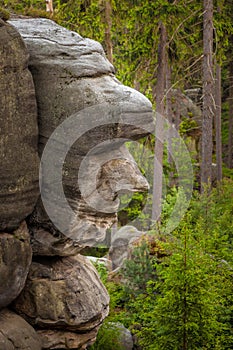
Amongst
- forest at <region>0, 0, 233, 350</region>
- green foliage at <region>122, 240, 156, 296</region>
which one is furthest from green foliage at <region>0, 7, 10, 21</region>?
green foliage at <region>122, 240, 156, 296</region>

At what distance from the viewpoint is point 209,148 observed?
1803 cm

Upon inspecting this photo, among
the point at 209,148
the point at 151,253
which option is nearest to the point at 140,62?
the point at 209,148

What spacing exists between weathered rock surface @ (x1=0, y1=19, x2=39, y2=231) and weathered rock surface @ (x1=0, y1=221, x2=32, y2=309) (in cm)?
18

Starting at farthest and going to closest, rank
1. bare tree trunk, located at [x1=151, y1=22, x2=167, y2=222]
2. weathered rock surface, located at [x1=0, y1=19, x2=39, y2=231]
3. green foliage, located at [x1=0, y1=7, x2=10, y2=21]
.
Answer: bare tree trunk, located at [x1=151, y1=22, x2=167, y2=222] < green foliage, located at [x1=0, y1=7, x2=10, y2=21] < weathered rock surface, located at [x1=0, y1=19, x2=39, y2=231]

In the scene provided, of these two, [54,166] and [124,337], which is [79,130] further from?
[124,337]

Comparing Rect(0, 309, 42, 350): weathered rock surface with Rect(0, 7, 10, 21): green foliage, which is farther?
Rect(0, 309, 42, 350): weathered rock surface

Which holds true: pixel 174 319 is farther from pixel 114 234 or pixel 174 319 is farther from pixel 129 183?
pixel 114 234

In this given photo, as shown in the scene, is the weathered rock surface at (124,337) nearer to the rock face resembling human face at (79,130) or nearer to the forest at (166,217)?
the forest at (166,217)

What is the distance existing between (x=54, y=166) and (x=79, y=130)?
2.15 ft

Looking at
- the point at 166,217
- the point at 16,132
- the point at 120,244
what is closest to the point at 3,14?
the point at 16,132

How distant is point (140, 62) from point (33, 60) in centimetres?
1016

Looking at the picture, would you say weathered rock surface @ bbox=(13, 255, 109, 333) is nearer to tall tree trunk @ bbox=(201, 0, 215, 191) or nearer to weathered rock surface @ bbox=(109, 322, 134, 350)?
weathered rock surface @ bbox=(109, 322, 134, 350)

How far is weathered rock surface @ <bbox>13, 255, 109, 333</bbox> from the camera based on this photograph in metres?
7.71

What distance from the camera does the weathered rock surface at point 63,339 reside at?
25.5 feet
